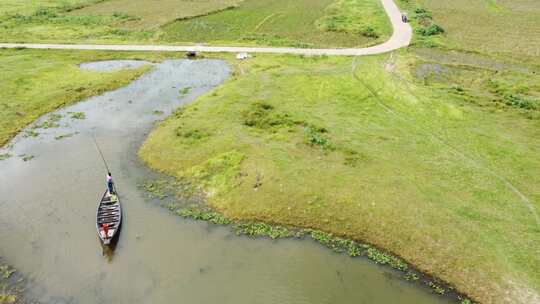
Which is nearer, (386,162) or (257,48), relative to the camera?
(386,162)

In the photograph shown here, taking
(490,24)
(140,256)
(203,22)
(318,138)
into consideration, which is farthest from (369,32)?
(140,256)

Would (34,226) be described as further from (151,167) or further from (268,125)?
(268,125)

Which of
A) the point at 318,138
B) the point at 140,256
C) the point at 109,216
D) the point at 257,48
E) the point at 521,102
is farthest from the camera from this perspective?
the point at 257,48

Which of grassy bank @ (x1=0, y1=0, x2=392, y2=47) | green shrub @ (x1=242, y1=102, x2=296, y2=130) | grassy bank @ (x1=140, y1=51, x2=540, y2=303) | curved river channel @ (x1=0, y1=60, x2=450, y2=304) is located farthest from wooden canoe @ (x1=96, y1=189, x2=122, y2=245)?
grassy bank @ (x1=0, y1=0, x2=392, y2=47)

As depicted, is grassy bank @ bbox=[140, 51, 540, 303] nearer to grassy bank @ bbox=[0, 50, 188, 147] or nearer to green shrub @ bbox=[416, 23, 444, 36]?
grassy bank @ bbox=[0, 50, 188, 147]

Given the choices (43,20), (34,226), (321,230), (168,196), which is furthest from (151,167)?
(43,20)

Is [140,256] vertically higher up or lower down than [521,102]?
lower down

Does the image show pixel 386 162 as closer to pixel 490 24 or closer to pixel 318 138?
pixel 318 138

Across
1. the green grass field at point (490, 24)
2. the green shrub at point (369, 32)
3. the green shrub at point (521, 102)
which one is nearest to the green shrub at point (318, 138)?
the green shrub at point (521, 102)
